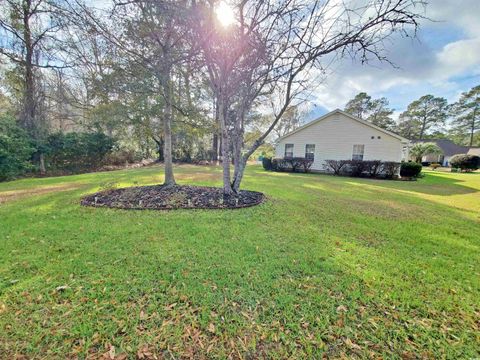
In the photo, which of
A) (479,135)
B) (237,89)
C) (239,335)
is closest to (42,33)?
(237,89)

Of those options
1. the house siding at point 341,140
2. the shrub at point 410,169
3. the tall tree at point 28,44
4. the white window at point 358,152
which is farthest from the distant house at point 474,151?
the tall tree at point 28,44

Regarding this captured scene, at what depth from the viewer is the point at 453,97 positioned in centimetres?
3988

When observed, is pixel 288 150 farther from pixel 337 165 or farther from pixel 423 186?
pixel 423 186

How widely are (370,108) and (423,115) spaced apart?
12.5m

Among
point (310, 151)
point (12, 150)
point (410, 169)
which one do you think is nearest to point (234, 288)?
point (12, 150)

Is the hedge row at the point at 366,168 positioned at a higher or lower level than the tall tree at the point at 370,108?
lower

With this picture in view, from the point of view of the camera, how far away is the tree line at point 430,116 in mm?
39062

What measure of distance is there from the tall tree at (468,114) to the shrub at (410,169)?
39.9 meters

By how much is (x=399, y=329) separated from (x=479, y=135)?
6109cm

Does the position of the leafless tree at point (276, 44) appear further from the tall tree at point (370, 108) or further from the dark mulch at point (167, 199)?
the tall tree at point (370, 108)

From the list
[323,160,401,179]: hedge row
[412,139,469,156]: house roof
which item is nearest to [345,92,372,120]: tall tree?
[412,139,469,156]: house roof

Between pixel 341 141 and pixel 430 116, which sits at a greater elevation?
pixel 430 116

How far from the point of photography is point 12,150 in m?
9.96

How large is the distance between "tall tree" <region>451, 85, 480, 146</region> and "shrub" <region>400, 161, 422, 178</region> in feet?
131
